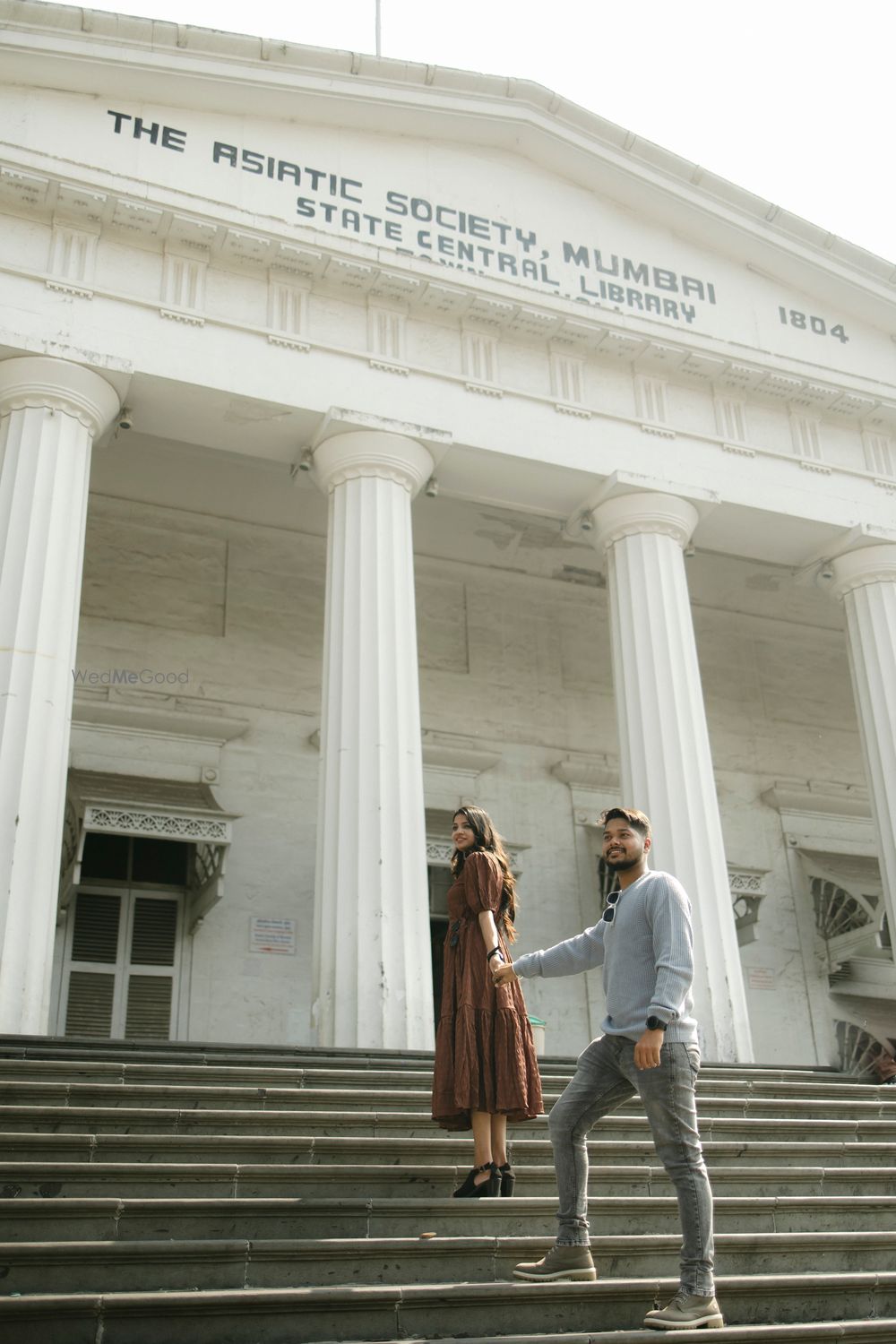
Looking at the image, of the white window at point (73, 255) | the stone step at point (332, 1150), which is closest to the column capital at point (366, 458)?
the white window at point (73, 255)

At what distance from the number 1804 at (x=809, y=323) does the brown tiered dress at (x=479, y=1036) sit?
36.4 ft

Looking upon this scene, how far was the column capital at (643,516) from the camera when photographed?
13.6 m

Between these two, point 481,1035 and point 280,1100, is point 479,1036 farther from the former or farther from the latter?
point 280,1100

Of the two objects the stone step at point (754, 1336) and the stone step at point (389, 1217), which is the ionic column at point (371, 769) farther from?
the stone step at point (754, 1336)

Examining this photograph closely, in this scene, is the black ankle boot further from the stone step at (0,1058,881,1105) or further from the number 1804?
the number 1804

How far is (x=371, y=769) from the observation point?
11102mm

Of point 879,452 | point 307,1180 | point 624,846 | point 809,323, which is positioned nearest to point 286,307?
point 809,323

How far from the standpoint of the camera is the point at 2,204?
12.0 metres

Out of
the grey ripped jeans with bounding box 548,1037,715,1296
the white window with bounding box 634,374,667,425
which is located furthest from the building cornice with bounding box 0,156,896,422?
the grey ripped jeans with bounding box 548,1037,715,1296

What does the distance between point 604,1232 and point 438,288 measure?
9467 mm

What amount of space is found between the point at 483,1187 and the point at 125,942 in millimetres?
9126

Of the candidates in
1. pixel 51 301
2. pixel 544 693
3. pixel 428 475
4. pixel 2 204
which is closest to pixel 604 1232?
pixel 428 475

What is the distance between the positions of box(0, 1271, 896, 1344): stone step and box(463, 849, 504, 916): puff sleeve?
1.68 m

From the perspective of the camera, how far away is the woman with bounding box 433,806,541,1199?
5.93 m
